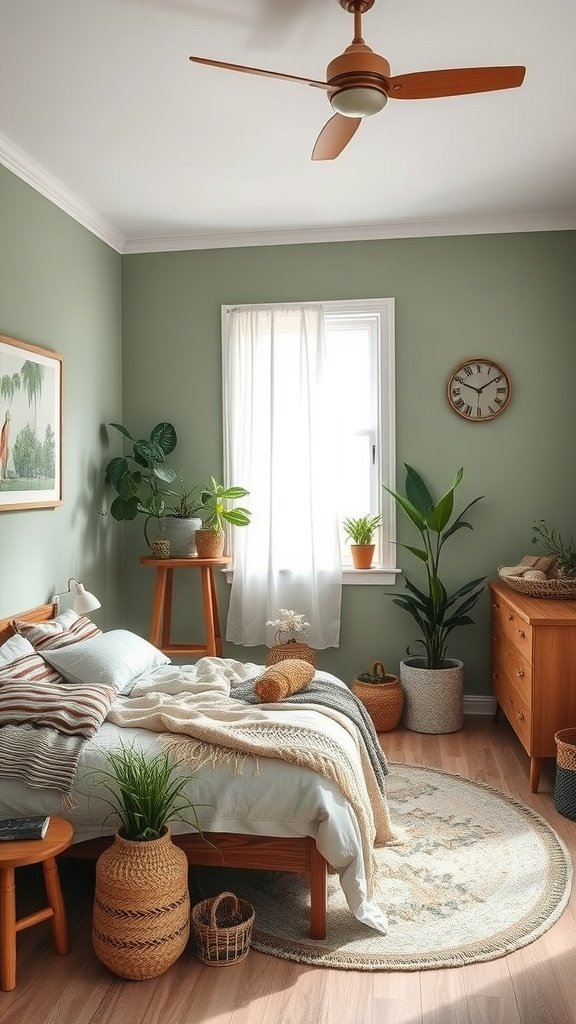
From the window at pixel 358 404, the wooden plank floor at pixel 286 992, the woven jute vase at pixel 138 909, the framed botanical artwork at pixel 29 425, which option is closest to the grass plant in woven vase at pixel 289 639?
the window at pixel 358 404

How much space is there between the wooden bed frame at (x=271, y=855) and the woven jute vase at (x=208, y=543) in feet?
7.49

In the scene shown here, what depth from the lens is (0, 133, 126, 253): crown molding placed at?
145 inches

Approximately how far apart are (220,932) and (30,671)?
1.22 m

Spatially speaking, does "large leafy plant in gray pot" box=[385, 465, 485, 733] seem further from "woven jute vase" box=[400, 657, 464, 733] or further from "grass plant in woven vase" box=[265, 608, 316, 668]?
"grass plant in woven vase" box=[265, 608, 316, 668]

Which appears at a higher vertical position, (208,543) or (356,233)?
(356,233)

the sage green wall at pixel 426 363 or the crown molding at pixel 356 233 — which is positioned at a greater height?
the crown molding at pixel 356 233

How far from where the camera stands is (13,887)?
2.33 meters

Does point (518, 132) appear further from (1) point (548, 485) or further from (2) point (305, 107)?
(1) point (548, 485)

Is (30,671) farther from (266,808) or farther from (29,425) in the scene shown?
(29,425)

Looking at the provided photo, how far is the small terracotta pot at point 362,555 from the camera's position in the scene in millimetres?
5000

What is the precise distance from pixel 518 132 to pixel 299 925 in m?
3.16

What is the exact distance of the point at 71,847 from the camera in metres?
2.72

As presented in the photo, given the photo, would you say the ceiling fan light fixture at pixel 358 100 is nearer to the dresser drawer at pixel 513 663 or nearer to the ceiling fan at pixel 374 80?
the ceiling fan at pixel 374 80

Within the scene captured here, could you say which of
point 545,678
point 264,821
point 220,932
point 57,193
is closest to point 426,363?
point 545,678
